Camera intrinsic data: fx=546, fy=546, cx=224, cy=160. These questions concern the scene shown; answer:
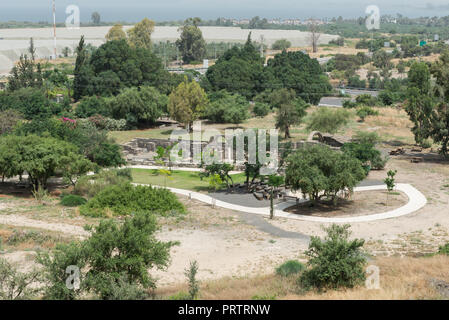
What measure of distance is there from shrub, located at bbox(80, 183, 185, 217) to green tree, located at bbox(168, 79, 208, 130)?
24498mm

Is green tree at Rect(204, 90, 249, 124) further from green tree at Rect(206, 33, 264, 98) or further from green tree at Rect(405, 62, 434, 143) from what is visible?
green tree at Rect(405, 62, 434, 143)

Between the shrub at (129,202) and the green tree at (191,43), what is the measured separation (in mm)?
94087

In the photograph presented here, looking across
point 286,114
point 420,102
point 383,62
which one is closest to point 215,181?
point 286,114

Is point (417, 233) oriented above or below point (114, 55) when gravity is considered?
below

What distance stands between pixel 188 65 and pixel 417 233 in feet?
334

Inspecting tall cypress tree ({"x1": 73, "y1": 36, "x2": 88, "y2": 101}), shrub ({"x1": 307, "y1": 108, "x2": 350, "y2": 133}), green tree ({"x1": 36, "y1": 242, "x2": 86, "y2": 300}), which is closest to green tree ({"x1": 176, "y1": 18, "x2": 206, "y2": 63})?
tall cypress tree ({"x1": 73, "y1": 36, "x2": 88, "y2": 101})

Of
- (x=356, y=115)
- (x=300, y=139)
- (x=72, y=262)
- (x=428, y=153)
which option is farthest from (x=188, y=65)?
(x=72, y=262)

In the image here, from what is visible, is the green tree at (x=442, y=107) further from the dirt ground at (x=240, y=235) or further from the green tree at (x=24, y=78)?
the green tree at (x=24, y=78)

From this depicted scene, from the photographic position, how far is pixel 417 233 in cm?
2988

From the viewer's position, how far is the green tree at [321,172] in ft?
109

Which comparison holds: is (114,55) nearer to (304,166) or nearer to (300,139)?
(300,139)

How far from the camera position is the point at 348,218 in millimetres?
32688

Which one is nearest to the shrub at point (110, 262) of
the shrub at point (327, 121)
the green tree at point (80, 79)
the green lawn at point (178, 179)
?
the green lawn at point (178, 179)

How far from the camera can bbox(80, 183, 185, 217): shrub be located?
34.1 m
